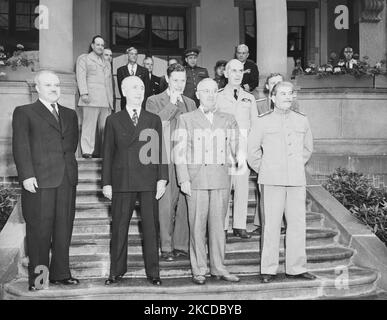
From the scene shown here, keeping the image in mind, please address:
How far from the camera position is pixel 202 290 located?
5.32 meters

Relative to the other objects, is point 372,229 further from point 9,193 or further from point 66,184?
point 9,193

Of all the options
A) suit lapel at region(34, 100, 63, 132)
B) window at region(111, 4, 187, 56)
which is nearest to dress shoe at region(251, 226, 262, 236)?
suit lapel at region(34, 100, 63, 132)

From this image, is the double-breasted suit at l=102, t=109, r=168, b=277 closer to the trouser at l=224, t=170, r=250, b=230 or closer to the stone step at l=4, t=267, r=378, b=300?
the stone step at l=4, t=267, r=378, b=300

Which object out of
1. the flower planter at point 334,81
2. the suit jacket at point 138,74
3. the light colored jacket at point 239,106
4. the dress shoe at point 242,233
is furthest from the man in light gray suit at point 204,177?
the flower planter at point 334,81

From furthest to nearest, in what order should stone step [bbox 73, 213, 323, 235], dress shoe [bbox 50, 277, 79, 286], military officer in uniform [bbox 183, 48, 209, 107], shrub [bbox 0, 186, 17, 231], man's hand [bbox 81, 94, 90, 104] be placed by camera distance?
1. man's hand [bbox 81, 94, 90, 104]
2. military officer in uniform [bbox 183, 48, 209, 107]
3. shrub [bbox 0, 186, 17, 231]
4. stone step [bbox 73, 213, 323, 235]
5. dress shoe [bbox 50, 277, 79, 286]

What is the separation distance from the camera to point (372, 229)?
696 centimetres

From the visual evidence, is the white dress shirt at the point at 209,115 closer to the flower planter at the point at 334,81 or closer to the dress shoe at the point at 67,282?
the dress shoe at the point at 67,282

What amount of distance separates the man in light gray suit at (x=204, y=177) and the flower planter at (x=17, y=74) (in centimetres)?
463

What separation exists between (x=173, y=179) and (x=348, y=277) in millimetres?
2166

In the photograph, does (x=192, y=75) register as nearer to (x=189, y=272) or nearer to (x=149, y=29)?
(x=189, y=272)

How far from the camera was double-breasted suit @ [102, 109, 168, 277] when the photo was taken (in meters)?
5.25

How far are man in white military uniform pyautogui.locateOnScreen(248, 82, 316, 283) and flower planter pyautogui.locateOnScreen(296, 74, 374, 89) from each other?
454 cm

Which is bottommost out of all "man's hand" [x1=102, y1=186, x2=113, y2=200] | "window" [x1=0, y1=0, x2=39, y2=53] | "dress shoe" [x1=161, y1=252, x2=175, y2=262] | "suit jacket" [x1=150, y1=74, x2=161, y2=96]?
"dress shoe" [x1=161, y1=252, x2=175, y2=262]

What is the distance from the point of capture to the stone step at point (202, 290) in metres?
5.22
